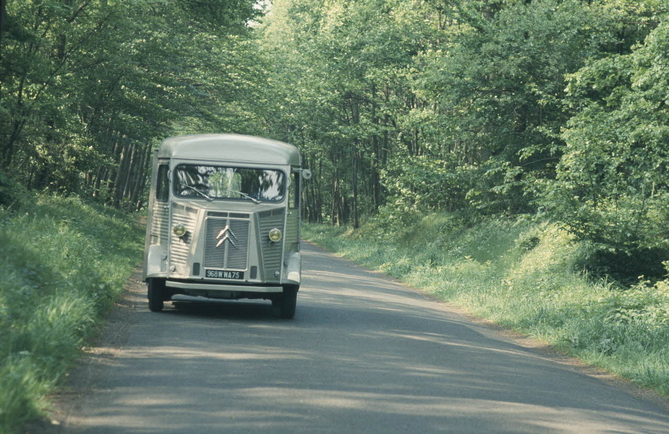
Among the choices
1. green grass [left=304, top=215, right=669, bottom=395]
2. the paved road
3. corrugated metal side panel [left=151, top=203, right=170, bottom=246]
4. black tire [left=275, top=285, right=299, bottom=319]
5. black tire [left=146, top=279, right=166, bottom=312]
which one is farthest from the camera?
black tire [left=275, top=285, right=299, bottom=319]

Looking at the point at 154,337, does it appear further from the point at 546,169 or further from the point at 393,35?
the point at 393,35

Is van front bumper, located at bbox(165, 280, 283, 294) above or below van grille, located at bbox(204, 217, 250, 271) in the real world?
below

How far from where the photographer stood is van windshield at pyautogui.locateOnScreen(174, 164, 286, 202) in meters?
12.9

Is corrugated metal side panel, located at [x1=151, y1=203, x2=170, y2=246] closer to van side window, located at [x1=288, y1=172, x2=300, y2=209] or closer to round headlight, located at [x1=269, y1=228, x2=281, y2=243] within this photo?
round headlight, located at [x1=269, y1=228, x2=281, y2=243]

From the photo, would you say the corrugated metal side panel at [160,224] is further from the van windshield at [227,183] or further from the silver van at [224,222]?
the van windshield at [227,183]

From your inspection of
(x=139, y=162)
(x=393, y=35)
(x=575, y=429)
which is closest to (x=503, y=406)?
(x=575, y=429)

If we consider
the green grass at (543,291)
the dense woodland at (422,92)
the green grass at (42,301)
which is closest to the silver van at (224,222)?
the green grass at (42,301)

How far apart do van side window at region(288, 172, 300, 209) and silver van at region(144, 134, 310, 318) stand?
2cm

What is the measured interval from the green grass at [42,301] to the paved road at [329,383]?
36 cm

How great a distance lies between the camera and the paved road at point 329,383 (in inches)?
256

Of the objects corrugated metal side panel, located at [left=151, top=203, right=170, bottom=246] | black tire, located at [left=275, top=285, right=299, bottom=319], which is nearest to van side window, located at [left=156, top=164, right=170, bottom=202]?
corrugated metal side panel, located at [left=151, top=203, right=170, bottom=246]

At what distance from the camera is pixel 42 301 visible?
961 centimetres

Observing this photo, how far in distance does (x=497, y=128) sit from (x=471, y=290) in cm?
911

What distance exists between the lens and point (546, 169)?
26.4 metres
